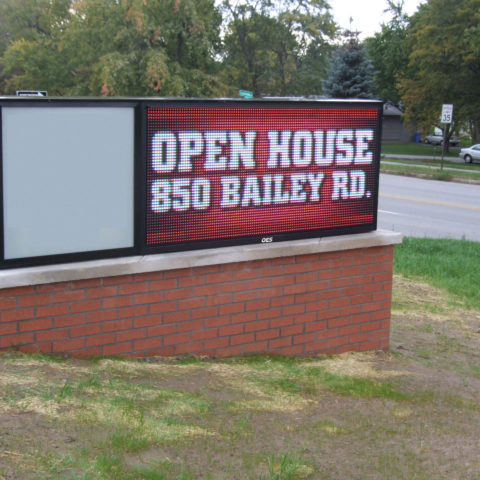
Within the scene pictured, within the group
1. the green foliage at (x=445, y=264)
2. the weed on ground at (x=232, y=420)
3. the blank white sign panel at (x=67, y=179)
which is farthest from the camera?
the green foliage at (x=445, y=264)

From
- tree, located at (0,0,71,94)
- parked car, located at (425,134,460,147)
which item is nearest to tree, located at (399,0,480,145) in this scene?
parked car, located at (425,134,460,147)

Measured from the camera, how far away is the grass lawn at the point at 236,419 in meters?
3.78

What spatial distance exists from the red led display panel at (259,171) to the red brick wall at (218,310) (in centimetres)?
29

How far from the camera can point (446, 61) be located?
45.6 m

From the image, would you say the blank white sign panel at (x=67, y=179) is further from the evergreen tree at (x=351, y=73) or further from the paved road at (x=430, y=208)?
the evergreen tree at (x=351, y=73)

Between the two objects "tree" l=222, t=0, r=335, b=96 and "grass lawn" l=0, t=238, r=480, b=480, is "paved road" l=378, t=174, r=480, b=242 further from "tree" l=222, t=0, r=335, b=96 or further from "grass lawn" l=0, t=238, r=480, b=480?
"tree" l=222, t=0, r=335, b=96

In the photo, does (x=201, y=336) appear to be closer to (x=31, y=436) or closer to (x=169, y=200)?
(x=169, y=200)

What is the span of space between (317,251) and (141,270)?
5.07ft

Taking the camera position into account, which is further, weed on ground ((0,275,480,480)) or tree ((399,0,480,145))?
tree ((399,0,480,145))

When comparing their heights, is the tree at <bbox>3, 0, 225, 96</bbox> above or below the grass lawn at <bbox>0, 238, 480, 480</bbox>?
above

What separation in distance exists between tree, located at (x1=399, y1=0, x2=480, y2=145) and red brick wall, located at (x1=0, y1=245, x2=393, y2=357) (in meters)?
38.0

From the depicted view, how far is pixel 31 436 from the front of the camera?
149 inches

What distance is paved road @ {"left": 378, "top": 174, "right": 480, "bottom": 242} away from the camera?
55.8 ft

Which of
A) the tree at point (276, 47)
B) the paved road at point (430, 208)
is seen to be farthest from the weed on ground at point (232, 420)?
the tree at point (276, 47)
